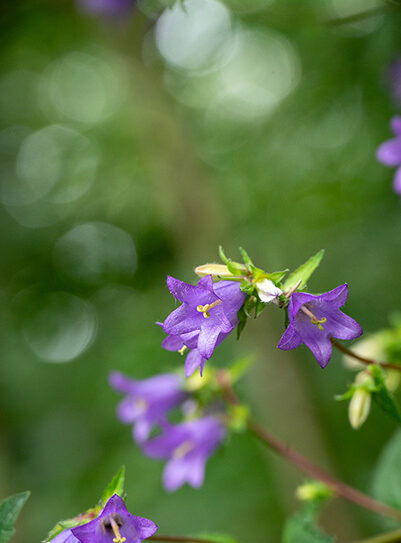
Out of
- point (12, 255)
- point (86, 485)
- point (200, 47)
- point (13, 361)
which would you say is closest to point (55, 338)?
point (13, 361)

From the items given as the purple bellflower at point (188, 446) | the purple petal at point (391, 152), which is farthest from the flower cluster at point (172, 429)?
the purple petal at point (391, 152)

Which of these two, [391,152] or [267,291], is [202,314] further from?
[391,152]

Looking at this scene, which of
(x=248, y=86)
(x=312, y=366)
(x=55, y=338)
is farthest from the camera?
(x=55, y=338)

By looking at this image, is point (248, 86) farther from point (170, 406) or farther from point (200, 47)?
point (170, 406)

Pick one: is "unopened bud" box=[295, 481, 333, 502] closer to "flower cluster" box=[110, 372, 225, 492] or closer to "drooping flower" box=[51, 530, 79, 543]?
"flower cluster" box=[110, 372, 225, 492]

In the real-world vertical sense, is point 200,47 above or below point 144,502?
above

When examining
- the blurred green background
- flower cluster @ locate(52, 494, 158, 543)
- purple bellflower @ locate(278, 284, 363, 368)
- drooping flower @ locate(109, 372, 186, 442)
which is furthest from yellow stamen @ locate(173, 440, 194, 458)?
the blurred green background

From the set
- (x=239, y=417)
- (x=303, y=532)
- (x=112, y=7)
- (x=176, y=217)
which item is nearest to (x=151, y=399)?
(x=239, y=417)

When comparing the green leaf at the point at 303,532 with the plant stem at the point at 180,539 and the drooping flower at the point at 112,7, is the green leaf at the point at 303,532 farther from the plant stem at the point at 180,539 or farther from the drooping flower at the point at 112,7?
the drooping flower at the point at 112,7
